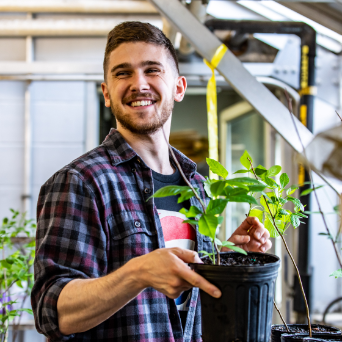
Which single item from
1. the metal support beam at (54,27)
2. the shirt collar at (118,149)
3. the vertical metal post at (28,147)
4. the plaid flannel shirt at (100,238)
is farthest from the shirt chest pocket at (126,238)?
the metal support beam at (54,27)

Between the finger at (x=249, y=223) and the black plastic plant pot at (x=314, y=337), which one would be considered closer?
the black plastic plant pot at (x=314, y=337)

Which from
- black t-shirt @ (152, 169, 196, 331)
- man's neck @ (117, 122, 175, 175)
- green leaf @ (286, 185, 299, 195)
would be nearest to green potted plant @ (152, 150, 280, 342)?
green leaf @ (286, 185, 299, 195)

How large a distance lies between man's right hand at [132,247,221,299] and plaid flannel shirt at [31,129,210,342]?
224 mm

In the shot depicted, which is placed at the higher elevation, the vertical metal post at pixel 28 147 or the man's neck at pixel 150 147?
the vertical metal post at pixel 28 147

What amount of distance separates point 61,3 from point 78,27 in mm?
189

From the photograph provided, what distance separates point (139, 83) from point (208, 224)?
1.89 ft

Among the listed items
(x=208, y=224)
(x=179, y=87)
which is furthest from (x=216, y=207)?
(x=179, y=87)

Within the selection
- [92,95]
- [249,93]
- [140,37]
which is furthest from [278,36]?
[140,37]

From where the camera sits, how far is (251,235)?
0.98 m

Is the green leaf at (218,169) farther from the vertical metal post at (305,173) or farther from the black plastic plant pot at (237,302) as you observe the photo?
the vertical metal post at (305,173)

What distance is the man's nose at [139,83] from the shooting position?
1.05m

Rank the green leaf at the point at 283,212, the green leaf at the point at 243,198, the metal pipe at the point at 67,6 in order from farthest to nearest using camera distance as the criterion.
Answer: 1. the metal pipe at the point at 67,6
2. the green leaf at the point at 283,212
3. the green leaf at the point at 243,198

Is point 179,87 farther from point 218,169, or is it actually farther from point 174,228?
point 218,169

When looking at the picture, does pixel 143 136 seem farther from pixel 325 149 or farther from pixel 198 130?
pixel 198 130
